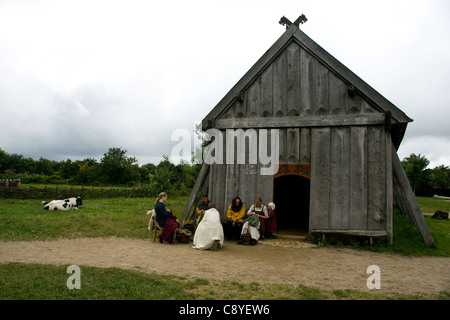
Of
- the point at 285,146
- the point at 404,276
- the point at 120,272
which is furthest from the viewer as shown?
the point at 285,146

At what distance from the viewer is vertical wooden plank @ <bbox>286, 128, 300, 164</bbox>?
405 inches

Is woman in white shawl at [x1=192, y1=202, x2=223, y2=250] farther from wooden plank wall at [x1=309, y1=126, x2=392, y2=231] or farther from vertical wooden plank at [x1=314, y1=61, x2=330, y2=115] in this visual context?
vertical wooden plank at [x1=314, y1=61, x2=330, y2=115]

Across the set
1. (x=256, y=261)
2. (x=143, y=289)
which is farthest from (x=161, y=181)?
(x=143, y=289)

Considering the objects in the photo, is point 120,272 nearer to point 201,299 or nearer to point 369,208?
point 201,299

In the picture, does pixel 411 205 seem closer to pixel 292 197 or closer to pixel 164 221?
pixel 164 221

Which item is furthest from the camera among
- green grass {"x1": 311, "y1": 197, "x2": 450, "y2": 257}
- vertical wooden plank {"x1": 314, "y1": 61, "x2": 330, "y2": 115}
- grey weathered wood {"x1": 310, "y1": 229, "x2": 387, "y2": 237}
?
vertical wooden plank {"x1": 314, "y1": 61, "x2": 330, "y2": 115}

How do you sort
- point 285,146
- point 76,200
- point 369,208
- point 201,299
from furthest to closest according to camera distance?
point 76,200 < point 285,146 < point 369,208 < point 201,299

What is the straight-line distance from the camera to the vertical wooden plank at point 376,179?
30.9ft

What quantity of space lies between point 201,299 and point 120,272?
2.02 metres

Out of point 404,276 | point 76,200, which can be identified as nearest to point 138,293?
point 404,276

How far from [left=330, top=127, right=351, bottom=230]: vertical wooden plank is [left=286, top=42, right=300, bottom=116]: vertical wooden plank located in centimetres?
147

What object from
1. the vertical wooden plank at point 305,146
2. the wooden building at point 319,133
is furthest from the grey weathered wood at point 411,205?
the vertical wooden plank at point 305,146

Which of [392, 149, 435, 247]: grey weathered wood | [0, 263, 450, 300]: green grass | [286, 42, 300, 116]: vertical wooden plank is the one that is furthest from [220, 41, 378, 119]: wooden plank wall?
[0, 263, 450, 300]: green grass
